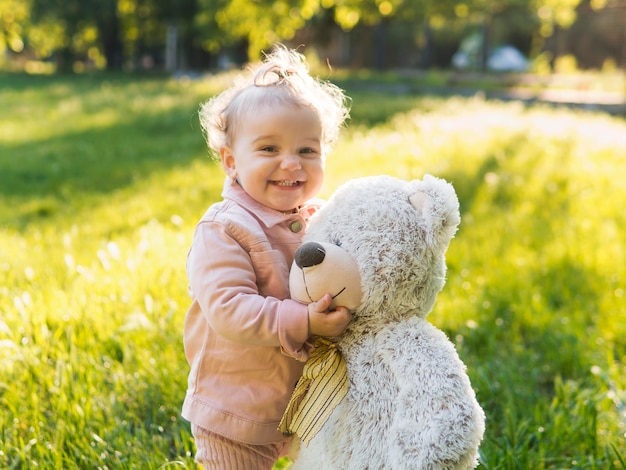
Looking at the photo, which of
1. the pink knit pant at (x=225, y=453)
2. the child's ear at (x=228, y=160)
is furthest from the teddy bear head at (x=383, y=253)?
the pink knit pant at (x=225, y=453)

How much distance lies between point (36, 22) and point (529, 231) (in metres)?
31.1

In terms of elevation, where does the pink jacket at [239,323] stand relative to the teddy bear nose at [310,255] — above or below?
below

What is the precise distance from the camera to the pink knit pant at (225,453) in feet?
6.68

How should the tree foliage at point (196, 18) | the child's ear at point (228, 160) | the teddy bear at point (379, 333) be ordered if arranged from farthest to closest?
the tree foliage at point (196, 18), the child's ear at point (228, 160), the teddy bear at point (379, 333)

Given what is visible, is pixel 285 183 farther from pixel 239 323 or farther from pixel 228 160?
pixel 239 323

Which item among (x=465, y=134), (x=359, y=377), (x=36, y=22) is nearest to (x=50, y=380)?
(x=359, y=377)

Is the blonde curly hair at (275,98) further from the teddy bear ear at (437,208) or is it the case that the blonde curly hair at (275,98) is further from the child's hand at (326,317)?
the child's hand at (326,317)

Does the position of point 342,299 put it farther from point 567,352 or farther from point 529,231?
point 529,231

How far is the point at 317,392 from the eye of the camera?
6.20 feet

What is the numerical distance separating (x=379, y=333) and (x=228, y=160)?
750 mm

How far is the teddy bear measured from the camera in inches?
66.2

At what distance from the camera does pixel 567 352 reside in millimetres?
3322

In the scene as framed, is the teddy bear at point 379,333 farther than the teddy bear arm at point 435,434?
Yes

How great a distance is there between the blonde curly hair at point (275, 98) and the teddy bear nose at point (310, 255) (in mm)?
466
